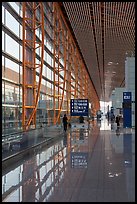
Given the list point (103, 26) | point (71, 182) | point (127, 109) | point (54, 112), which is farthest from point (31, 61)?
point (71, 182)

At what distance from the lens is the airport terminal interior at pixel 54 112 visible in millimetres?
6121

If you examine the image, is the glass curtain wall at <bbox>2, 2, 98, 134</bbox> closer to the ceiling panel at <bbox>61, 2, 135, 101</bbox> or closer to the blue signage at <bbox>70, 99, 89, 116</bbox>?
the blue signage at <bbox>70, 99, 89, 116</bbox>

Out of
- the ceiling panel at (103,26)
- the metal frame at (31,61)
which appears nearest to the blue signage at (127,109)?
the ceiling panel at (103,26)

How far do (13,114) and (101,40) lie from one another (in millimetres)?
20996

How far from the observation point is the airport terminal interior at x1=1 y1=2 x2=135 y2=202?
612 cm

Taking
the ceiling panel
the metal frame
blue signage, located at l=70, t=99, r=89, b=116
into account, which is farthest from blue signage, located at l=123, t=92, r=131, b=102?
the metal frame

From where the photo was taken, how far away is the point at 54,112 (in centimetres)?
2758

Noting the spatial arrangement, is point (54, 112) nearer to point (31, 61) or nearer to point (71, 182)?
point (31, 61)

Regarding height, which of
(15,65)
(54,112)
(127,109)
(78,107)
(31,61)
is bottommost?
(54,112)

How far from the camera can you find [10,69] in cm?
1653

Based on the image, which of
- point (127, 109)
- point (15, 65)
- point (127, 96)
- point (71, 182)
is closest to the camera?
point (71, 182)

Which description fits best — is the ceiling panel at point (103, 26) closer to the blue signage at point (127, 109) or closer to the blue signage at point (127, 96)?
Result: the blue signage at point (127, 96)

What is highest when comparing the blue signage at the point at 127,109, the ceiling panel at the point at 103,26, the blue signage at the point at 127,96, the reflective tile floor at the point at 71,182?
the ceiling panel at the point at 103,26

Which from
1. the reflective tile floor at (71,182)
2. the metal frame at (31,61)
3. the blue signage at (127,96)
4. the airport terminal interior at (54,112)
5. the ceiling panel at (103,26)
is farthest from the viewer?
the blue signage at (127,96)
